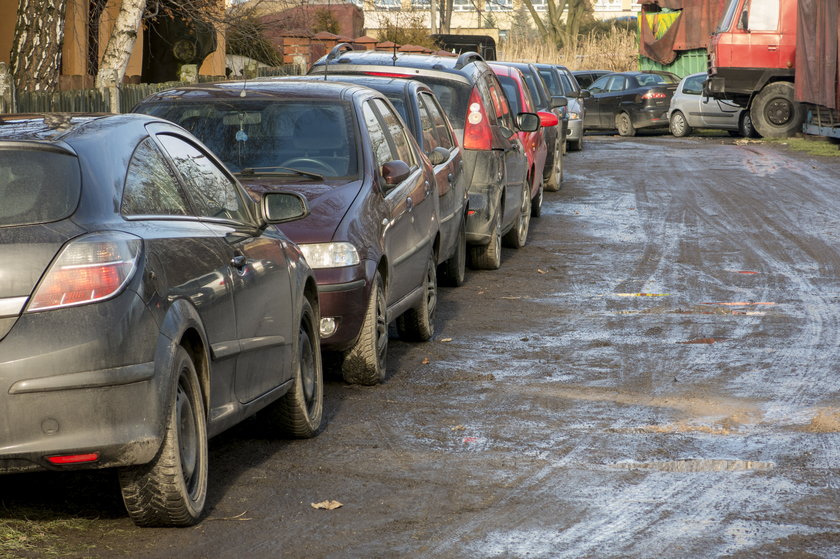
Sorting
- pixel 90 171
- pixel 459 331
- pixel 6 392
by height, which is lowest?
pixel 459 331

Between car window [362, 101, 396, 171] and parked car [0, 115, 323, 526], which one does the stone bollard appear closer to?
car window [362, 101, 396, 171]

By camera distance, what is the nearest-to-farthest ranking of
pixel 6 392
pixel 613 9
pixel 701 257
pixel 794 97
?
pixel 6 392 < pixel 701 257 < pixel 794 97 < pixel 613 9

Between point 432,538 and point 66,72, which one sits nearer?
point 432,538

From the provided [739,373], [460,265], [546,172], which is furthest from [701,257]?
[546,172]

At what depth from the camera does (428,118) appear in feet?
36.1

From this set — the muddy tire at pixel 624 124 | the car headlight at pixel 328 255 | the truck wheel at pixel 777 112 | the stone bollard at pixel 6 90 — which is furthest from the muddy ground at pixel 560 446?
the muddy tire at pixel 624 124

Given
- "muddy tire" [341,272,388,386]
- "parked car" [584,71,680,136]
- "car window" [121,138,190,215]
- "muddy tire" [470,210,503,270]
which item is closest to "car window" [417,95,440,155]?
"muddy tire" [470,210,503,270]

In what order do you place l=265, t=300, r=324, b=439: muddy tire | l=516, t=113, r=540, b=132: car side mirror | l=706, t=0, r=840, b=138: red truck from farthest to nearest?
l=706, t=0, r=840, b=138: red truck, l=516, t=113, r=540, b=132: car side mirror, l=265, t=300, r=324, b=439: muddy tire

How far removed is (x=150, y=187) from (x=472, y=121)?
7.50m

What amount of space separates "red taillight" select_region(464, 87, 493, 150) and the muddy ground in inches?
48.5

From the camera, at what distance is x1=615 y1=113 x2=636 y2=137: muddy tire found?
36.6 m

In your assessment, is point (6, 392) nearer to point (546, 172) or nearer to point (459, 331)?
point (459, 331)

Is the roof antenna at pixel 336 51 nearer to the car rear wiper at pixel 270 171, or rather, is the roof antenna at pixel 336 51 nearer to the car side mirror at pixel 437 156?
the car side mirror at pixel 437 156

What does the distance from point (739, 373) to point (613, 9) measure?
104m
